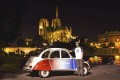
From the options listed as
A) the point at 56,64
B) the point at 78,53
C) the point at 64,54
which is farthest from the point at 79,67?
the point at 56,64

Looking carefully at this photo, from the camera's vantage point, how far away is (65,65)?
21156 mm

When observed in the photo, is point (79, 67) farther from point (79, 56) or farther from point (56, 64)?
point (56, 64)

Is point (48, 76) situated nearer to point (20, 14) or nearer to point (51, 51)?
point (51, 51)

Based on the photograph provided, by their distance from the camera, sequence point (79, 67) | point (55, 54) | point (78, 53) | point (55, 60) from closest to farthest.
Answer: point (78, 53) < point (79, 67) < point (55, 60) < point (55, 54)

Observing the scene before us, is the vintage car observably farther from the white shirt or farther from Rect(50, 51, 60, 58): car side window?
the white shirt

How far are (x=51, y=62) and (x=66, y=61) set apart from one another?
3.07 ft

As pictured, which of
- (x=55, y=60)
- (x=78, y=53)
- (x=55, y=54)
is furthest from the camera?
(x=55, y=54)

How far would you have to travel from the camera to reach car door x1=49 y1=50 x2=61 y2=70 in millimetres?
20906

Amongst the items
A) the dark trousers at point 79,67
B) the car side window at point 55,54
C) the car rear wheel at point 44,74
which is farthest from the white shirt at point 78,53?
the car rear wheel at point 44,74

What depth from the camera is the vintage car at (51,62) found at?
2061cm

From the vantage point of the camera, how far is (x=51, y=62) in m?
20.8

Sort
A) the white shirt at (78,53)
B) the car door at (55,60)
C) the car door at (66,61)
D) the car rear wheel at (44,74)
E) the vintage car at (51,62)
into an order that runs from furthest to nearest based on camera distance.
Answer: the car door at (66,61) → the car door at (55,60) → the car rear wheel at (44,74) → the vintage car at (51,62) → the white shirt at (78,53)

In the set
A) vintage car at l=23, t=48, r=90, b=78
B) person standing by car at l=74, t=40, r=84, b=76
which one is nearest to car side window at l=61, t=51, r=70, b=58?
vintage car at l=23, t=48, r=90, b=78

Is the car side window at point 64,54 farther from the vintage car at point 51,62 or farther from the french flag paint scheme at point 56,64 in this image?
the french flag paint scheme at point 56,64
